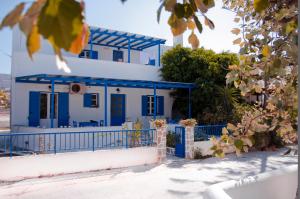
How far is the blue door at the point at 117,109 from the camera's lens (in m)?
18.9

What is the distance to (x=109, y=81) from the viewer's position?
631 inches

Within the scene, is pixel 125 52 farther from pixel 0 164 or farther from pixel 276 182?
pixel 276 182

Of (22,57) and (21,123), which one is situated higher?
(22,57)

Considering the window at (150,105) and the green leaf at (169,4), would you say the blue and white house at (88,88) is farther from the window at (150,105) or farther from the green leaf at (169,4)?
the green leaf at (169,4)

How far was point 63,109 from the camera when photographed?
55.0ft

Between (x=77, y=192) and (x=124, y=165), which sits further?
(x=124, y=165)

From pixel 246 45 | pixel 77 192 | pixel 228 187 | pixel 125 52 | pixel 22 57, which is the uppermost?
pixel 125 52

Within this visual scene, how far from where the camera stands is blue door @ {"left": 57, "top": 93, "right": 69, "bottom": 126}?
16.6 metres

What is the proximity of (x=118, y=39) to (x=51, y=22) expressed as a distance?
783 inches

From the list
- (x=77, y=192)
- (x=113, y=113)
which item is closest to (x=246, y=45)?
(x=77, y=192)

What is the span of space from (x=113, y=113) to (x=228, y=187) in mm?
15128

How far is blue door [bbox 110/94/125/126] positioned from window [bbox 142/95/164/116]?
1459mm

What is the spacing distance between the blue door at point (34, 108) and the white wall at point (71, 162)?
20.7 ft

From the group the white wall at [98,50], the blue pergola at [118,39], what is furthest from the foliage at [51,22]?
the blue pergola at [118,39]
